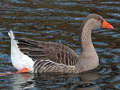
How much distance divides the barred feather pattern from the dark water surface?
0.54ft

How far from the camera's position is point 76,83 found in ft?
30.0

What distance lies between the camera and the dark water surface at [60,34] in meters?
9.15

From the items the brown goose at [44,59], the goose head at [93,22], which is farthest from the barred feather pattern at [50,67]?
the goose head at [93,22]

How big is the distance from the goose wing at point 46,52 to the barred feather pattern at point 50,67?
0.10 meters

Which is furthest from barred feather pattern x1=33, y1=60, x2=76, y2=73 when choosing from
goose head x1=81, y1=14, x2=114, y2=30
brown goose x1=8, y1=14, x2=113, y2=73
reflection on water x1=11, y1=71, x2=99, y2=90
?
goose head x1=81, y1=14, x2=114, y2=30

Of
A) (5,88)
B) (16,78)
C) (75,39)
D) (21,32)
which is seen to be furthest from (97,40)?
(5,88)

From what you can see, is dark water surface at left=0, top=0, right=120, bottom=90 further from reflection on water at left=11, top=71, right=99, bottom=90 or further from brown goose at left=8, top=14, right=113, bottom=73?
brown goose at left=8, top=14, right=113, bottom=73

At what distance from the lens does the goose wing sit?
9891 mm

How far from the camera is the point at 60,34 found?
42.8 ft

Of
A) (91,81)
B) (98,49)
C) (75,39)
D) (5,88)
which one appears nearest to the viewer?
→ (5,88)

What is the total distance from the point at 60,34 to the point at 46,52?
3.20 meters

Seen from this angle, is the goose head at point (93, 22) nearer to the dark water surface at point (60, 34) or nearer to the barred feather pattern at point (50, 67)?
the dark water surface at point (60, 34)

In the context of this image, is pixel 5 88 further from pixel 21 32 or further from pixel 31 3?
pixel 31 3

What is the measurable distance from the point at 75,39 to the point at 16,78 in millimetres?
3918
